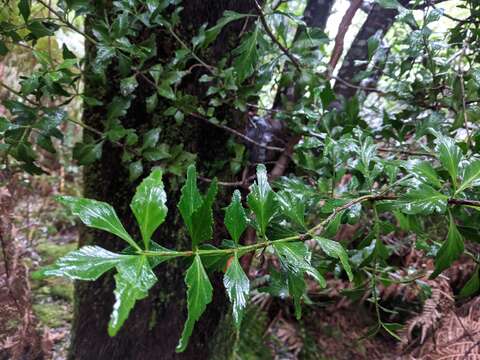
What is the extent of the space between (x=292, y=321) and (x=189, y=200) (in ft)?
5.41

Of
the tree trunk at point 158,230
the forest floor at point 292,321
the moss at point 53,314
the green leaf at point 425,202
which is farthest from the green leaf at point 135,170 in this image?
the moss at point 53,314

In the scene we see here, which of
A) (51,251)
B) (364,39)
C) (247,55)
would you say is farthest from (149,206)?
(51,251)

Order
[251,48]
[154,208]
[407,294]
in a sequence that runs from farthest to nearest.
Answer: [407,294]
[251,48]
[154,208]

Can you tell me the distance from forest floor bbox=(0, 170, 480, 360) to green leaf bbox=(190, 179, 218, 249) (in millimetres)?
966

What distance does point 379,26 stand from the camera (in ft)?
3.21

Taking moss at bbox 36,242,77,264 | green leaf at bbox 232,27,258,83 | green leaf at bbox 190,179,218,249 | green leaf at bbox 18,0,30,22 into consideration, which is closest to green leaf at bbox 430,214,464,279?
green leaf at bbox 190,179,218,249

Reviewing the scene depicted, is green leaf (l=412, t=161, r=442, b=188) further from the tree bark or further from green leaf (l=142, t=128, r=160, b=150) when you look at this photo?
the tree bark

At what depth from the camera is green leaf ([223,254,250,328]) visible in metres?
0.32

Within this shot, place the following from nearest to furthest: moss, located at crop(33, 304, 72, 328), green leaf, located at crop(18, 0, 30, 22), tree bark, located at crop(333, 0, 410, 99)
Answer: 1. green leaf, located at crop(18, 0, 30, 22)
2. tree bark, located at crop(333, 0, 410, 99)
3. moss, located at crop(33, 304, 72, 328)

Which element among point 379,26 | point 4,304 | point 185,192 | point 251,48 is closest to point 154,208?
point 185,192

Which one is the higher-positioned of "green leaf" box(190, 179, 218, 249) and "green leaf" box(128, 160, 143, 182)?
"green leaf" box(128, 160, 143, 182)

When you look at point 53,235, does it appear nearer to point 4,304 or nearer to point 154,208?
point 4,304

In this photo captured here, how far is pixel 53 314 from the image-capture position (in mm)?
1509

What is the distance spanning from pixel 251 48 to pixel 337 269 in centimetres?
45
